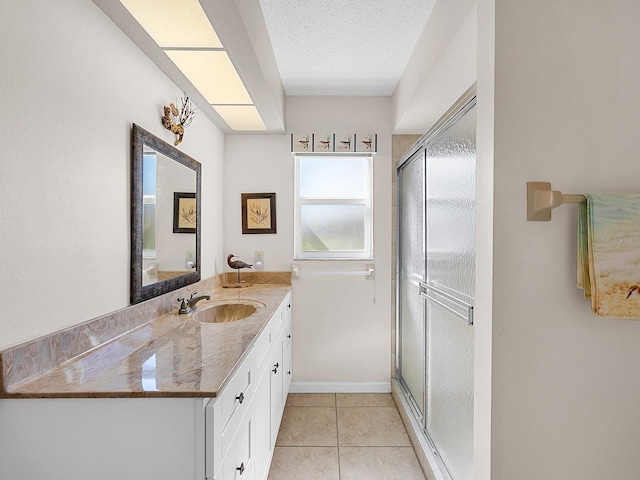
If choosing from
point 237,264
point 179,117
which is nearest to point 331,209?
point 237,264

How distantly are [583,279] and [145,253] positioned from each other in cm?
172

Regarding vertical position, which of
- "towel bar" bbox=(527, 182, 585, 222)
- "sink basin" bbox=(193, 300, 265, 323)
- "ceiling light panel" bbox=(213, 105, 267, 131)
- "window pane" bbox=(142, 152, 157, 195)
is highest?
"ceiling light panel" bbox=(213, 105, 267, 131)

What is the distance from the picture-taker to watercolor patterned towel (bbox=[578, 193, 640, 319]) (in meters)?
1.00

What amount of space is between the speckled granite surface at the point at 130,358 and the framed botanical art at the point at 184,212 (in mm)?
529

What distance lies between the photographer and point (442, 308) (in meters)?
1.87

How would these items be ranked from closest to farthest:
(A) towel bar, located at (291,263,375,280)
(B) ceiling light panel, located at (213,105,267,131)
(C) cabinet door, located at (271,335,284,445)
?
(C) cabinet door, located at (271,335,284,445)
(B) ceiling light panel, located at (213,105,267,131)
(A) towel bar, located at (291,263,375,280)

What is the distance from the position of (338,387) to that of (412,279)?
3.89ft

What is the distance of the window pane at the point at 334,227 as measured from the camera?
3137 mm

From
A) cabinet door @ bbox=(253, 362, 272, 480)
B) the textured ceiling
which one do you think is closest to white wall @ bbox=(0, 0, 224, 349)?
cabinet door @ bbox=(253, 362, 272, 480)

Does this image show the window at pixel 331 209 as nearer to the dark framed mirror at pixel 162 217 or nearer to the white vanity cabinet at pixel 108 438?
the dark framed mirror at pixel 162 217

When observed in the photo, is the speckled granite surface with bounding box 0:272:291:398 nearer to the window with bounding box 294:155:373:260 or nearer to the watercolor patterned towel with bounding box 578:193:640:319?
the watercolor patterned towel with bounding box 578:193:640:319

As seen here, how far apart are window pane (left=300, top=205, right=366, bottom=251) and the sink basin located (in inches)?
41.5

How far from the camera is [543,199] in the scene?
104cm

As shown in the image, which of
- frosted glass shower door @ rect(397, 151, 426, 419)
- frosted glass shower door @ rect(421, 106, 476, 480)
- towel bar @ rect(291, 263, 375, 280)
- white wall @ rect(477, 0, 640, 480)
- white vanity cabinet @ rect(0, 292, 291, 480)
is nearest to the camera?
white vanity cabinet @ rect(0, 292, 291, 480)
